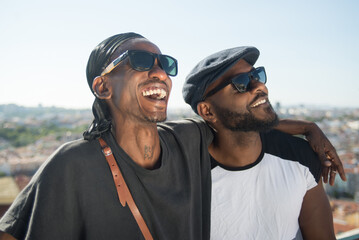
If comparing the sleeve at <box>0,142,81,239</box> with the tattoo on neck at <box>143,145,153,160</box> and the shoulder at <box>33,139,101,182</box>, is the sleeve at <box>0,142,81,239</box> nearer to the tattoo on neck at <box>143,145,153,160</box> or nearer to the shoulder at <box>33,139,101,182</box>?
the shoulder at <box>33,139,101,182</box>

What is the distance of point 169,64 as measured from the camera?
69.6 inches

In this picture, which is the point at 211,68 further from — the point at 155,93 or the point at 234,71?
the point at 155,93

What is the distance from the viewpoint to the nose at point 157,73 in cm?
165

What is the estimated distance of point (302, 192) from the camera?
1976mm

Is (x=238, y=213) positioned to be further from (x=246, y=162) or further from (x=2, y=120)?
(x=2, y=120)

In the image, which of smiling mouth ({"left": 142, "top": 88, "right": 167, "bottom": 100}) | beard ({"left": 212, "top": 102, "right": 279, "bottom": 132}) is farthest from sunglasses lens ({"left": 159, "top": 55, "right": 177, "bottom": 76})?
beard ({"left": 212, "top": 102, "right": 279, "bottom": 132})

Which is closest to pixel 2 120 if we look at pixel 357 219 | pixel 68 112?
pixel 68 112

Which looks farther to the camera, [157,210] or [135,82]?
[135,82]

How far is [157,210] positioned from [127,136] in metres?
0.48

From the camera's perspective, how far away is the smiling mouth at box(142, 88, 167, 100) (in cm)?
163

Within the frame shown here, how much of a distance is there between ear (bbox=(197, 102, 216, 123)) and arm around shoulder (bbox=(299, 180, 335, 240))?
96cm

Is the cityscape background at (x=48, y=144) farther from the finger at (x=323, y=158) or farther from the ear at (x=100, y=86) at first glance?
the finger at (x=323, y=158)

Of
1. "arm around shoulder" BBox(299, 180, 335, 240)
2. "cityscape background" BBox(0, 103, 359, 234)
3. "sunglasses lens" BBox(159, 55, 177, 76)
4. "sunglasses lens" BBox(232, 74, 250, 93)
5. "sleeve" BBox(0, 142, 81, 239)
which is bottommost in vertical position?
"cityscape background" BBox(0, 103, 359, 234)

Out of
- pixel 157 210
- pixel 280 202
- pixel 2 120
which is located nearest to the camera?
pixel 157 210
